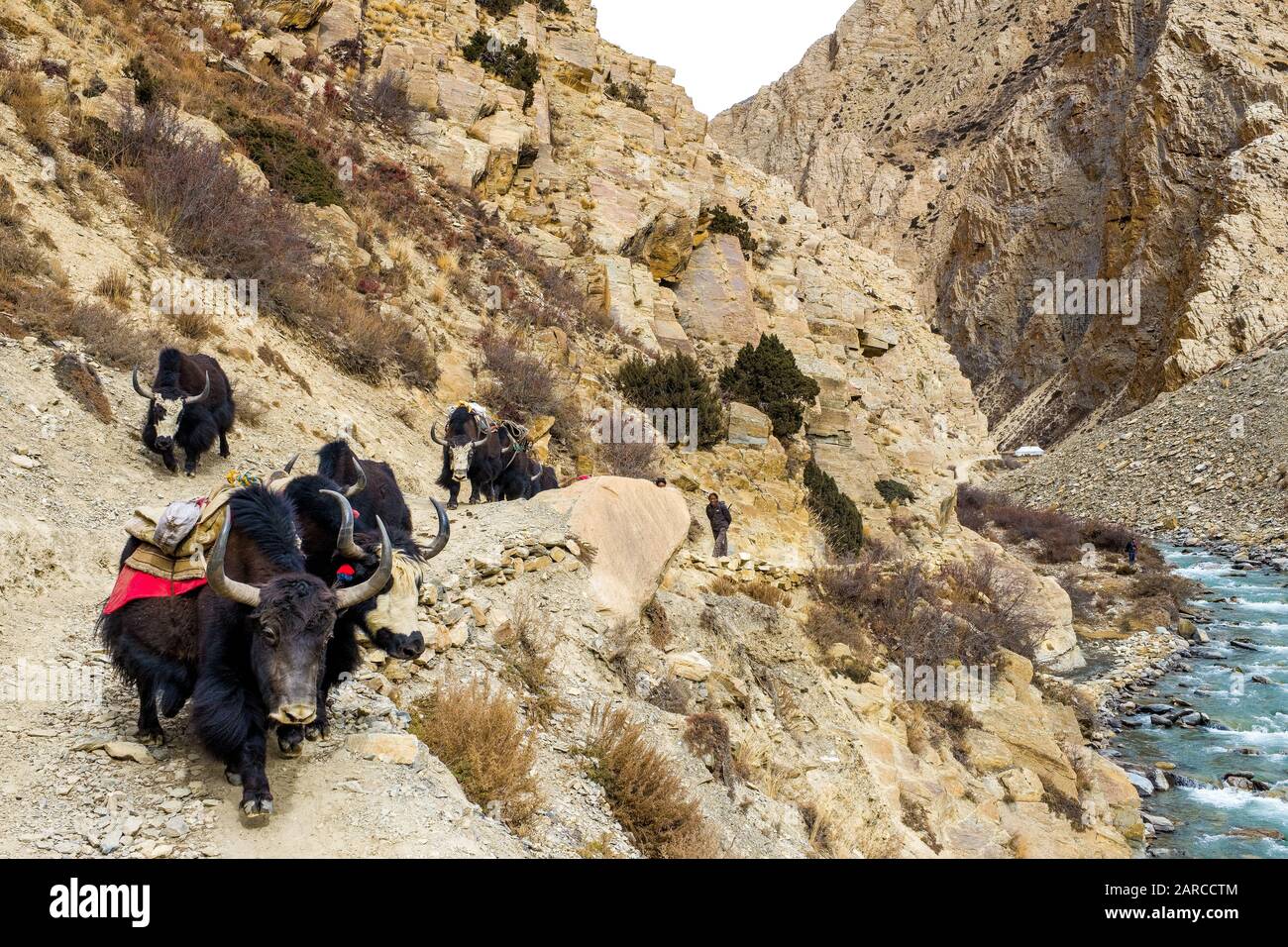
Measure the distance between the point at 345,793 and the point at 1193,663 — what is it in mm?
24300

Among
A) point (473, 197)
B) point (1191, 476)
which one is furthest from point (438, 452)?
point (1191, 476)

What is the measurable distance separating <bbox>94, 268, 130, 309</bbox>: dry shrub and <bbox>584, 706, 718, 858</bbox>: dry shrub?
367 inches

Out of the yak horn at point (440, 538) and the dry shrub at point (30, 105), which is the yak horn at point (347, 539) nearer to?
the yak horn at point (440, 538)

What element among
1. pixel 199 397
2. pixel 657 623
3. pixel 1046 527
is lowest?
pixel 1046 527

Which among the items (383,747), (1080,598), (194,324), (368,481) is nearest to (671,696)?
(368,481)

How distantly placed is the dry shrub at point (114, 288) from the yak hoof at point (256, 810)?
9861 mm

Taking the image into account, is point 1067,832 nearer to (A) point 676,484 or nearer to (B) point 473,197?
(A) point 676,484

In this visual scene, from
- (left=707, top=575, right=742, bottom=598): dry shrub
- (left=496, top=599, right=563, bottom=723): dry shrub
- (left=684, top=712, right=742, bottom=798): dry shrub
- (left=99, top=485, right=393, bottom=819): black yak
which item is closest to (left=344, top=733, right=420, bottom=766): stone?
(left=99, top=485, right=393, bottom=819): black yak

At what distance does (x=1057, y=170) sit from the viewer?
250ft

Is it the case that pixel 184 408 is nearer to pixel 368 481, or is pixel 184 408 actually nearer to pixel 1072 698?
pixel 368 481

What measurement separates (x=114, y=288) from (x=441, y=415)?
Result: 18.6 feet

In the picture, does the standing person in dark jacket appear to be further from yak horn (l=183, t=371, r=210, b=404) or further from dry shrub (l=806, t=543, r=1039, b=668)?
yak horn (l=183, t=371, r=210, b=404)

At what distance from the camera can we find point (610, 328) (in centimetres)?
2216

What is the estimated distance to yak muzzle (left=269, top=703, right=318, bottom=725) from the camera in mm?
3510
